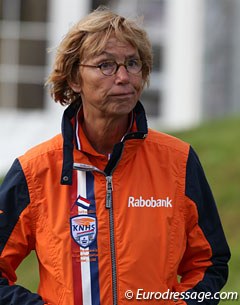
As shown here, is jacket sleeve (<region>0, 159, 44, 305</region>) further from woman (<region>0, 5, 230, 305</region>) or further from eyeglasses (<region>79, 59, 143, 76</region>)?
eyeglasses (<region>79, 59, 143, 76</region>)

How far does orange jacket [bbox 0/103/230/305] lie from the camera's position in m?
3.84

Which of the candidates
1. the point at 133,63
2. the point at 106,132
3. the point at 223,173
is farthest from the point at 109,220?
the point at 223,173

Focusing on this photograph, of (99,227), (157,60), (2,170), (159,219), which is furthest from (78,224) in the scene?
(157,60)

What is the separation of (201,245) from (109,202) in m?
0.45

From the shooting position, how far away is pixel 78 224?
3891 mm

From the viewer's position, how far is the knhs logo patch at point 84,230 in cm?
388

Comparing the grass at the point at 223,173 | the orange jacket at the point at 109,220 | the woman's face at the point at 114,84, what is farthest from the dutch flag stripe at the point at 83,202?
the grass at the point at 223,173

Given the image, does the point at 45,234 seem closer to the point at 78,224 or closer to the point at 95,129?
the point at 78,224

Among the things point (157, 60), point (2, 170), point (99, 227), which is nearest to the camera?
point (99, 227)

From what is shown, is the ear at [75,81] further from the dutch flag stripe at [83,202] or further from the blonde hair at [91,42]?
the dutch flag stripe at [83,202]

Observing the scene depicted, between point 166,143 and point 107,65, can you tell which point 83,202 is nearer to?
point 166,143

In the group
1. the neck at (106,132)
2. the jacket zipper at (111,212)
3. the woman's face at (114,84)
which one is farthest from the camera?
the neck at (106,132)

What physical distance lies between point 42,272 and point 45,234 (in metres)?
0.16

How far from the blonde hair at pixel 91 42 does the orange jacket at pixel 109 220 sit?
21 centimetres
